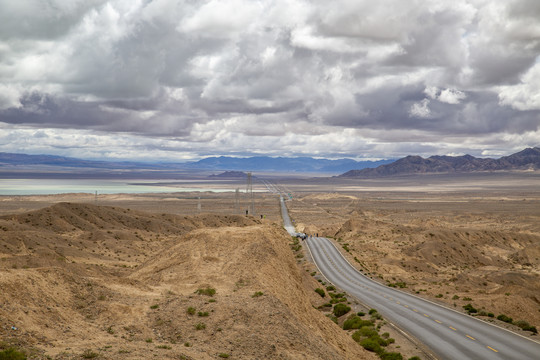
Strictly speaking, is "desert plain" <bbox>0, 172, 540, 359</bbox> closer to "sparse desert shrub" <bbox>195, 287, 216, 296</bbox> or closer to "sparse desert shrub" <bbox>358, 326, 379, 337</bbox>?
"sparse desert shrub" <bbox>195, 287, 216, 296</bbox>

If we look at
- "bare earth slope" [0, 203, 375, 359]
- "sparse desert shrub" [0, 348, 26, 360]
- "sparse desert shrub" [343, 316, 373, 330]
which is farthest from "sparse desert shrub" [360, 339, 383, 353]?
"sparse desert shrub" [0, 348, 26, 360]

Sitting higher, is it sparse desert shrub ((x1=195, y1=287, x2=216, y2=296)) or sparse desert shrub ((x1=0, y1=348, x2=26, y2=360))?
sparse desert shrub ((x1=0, y1=348, x2=26, y2=360))

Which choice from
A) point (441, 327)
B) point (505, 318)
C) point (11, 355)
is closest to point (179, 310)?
point (11, 355)

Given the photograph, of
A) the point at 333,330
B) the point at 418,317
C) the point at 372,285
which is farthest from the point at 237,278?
the point at 372,285

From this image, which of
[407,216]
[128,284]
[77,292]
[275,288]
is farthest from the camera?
[407,216]

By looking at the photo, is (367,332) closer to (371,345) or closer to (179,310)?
(371,345)

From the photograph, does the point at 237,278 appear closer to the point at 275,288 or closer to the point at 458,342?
the point at 275,288
